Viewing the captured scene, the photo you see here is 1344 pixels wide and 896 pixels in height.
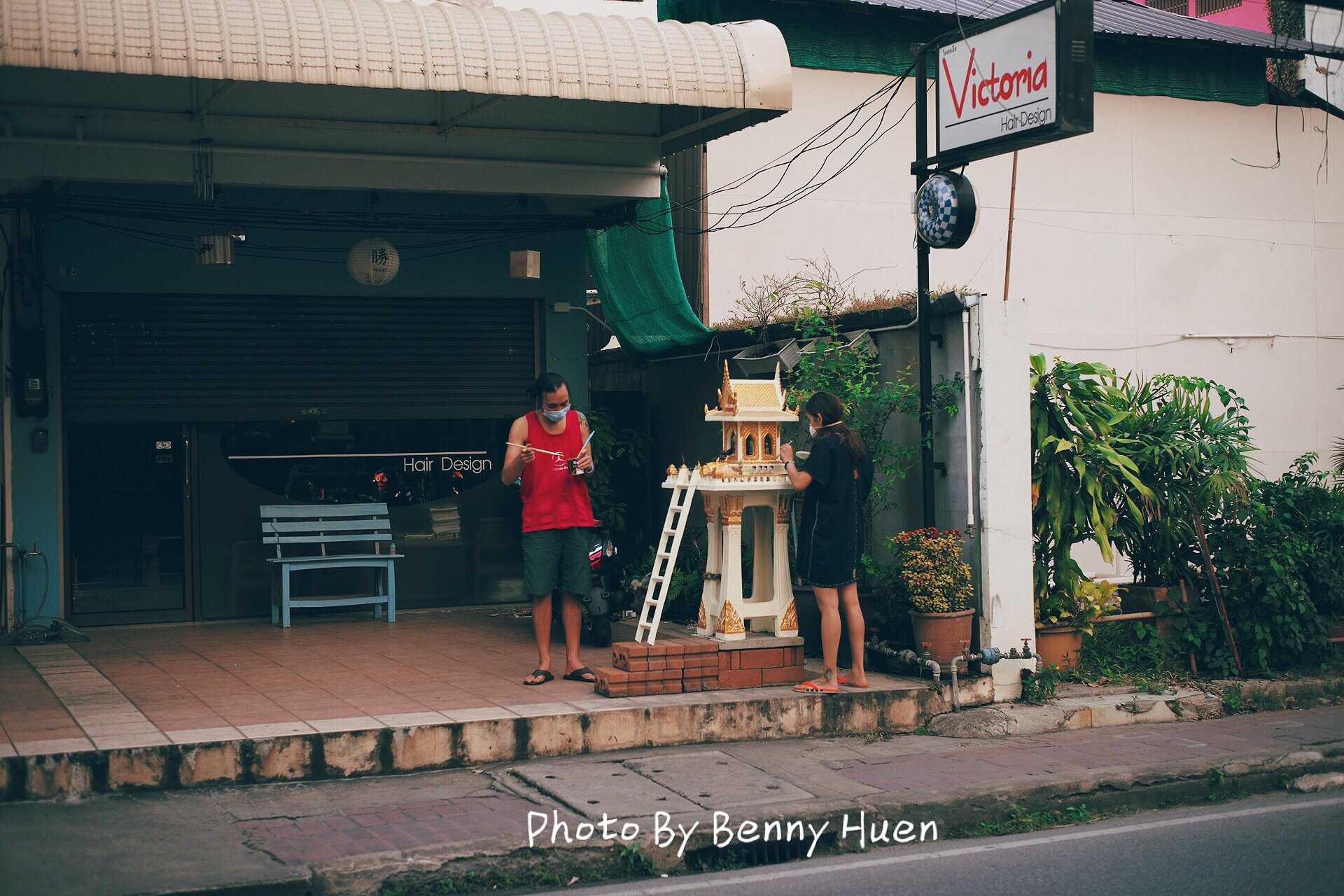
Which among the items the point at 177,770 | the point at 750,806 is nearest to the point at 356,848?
the point at 177,770

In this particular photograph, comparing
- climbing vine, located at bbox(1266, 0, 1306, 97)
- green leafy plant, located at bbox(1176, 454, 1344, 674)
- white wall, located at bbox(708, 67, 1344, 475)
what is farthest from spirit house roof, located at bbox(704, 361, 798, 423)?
climbing vine, located at bbox(1266, 0, 1306, 97)

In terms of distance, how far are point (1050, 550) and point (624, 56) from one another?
4666 mm

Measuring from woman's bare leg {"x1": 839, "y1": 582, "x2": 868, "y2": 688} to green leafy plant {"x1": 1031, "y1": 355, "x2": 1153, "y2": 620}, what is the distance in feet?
5.05

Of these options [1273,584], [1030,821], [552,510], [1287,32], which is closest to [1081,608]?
[1273,584]

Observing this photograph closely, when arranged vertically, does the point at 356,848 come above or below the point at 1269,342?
below

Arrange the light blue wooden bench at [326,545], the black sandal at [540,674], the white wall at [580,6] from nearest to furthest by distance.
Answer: the black sandal at [540,674] < the light blue wooden bench at [326,545] < the white wall at [580,6]

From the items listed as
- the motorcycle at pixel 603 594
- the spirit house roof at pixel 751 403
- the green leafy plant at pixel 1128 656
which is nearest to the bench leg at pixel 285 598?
the motorcycle at pixel 603 594

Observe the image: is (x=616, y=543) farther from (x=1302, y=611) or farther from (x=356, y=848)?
(x=356, y=848)

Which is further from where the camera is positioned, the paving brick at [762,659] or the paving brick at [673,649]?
the paving brick at [762,659]

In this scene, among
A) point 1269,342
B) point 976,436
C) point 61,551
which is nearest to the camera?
point 976,436

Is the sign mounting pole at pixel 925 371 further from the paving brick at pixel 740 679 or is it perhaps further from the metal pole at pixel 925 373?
the paving brick at pixel 740 679

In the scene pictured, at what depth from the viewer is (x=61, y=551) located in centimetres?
995

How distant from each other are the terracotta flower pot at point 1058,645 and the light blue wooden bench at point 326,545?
528cm

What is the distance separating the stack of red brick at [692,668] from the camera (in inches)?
299
